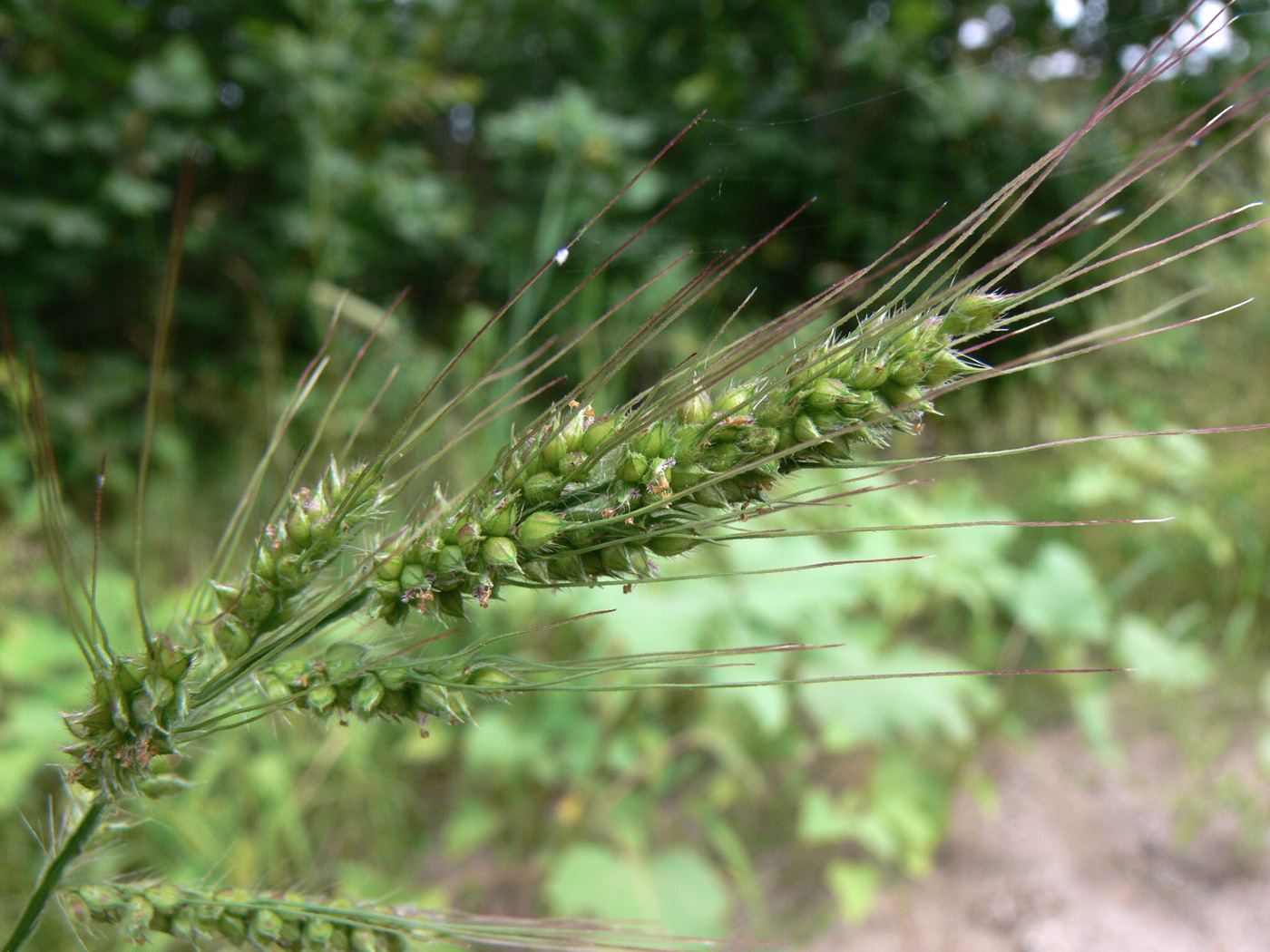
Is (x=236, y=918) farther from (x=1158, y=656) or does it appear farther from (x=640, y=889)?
(x=1158, y=656)

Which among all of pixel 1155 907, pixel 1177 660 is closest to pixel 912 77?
pixel 1177 660

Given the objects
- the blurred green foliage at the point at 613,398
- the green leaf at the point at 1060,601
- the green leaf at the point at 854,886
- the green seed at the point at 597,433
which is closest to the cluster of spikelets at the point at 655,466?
the green seed at the point at 597,433

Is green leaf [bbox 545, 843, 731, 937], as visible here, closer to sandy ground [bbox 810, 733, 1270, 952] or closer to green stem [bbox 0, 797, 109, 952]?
sandy ground [bbox 810, 733, 1270, 952]

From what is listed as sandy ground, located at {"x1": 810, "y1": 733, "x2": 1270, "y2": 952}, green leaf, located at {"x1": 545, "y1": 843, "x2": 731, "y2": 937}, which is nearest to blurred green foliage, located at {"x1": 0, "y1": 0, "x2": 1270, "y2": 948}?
green leaf, located at {"x1": 545, "y1": 843, "x2": 731, "y2": 937}

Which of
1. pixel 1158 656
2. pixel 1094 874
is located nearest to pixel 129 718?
pixel 1158 656

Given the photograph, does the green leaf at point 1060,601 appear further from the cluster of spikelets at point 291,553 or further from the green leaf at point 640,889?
the cluster of spikelets at point 291,553

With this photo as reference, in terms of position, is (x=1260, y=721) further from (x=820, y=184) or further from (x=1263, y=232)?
(x=1263, y=232)
